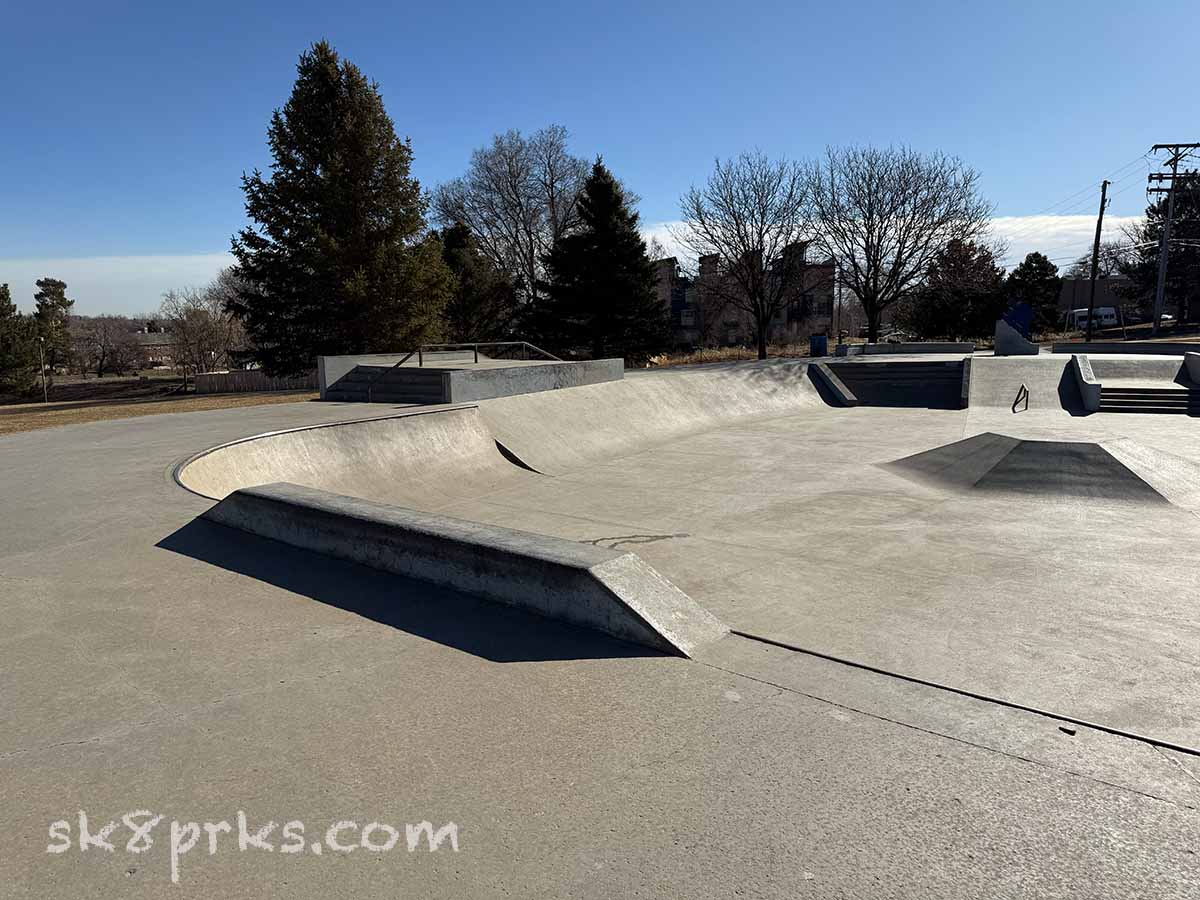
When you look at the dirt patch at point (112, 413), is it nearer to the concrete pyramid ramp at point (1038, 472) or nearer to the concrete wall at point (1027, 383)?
the concrete pyramid ramp at point (1038, 472)

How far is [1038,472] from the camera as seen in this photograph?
33.7 feet

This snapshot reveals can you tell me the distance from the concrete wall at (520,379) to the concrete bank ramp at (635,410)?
1.09m

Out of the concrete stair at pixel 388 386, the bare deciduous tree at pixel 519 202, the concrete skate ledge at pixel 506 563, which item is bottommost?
the concrete skate ledge at pixel 506 563

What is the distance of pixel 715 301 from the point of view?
143 ft

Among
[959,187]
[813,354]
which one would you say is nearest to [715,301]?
[813,354]

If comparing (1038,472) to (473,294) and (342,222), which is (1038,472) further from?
(473,294)

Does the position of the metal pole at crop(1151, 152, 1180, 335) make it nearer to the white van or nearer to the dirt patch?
the white van

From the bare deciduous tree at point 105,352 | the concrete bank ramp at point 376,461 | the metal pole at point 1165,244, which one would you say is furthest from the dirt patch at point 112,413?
the bare deciduous tree at point 105,352

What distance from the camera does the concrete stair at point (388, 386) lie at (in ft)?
52.9

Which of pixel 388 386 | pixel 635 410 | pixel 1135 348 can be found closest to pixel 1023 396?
pixel 635 410

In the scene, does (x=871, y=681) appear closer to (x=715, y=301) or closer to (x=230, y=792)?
(x=230, y=792)

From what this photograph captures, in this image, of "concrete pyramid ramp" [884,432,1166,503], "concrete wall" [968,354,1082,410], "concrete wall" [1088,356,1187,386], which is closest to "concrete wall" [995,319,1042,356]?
"concrete wall" [968,354,1082,410]

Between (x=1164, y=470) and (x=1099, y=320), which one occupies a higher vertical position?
(x=1099, y=320)

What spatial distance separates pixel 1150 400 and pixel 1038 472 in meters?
11.1
